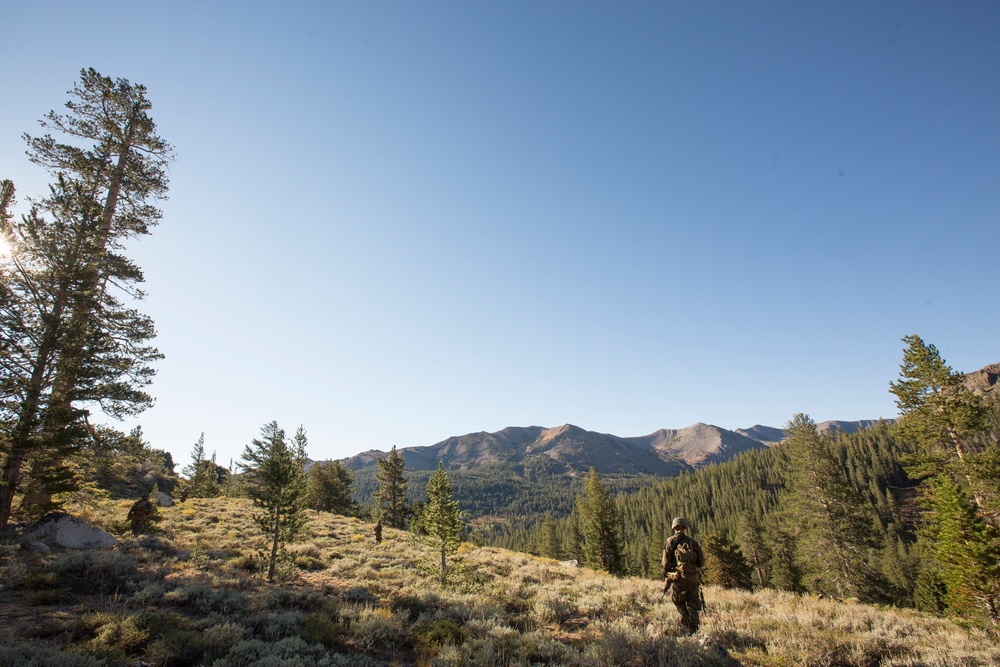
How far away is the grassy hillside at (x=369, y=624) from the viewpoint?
7039 millimetres

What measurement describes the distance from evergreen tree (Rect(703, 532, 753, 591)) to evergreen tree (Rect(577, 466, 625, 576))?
29.6 feet

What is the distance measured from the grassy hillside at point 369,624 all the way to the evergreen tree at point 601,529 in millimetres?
24514

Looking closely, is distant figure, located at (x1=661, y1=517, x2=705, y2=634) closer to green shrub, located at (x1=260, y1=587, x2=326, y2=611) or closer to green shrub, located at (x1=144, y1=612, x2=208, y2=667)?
green shrub, located at (x1=260, y1=587, x2=326, y2=611)

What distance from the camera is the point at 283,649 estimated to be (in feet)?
24.2

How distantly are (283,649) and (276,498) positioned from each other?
9.51m

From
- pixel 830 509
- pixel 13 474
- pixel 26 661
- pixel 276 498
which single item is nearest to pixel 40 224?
pixel 13 474

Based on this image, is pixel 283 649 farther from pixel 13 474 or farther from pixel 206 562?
pixel 13 474

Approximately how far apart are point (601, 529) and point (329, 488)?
3100 cm

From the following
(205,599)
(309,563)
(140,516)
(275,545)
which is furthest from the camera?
(309,563)

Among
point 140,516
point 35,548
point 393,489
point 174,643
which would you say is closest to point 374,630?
point 174,643

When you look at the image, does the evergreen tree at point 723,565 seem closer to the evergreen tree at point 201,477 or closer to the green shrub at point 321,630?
the green shrub at point 321,630

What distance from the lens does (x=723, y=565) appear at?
129ft

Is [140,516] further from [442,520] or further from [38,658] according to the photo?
[38,658]

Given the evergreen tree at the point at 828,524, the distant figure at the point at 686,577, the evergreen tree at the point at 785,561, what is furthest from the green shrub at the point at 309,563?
the evergreen tree at the point at 785,561
